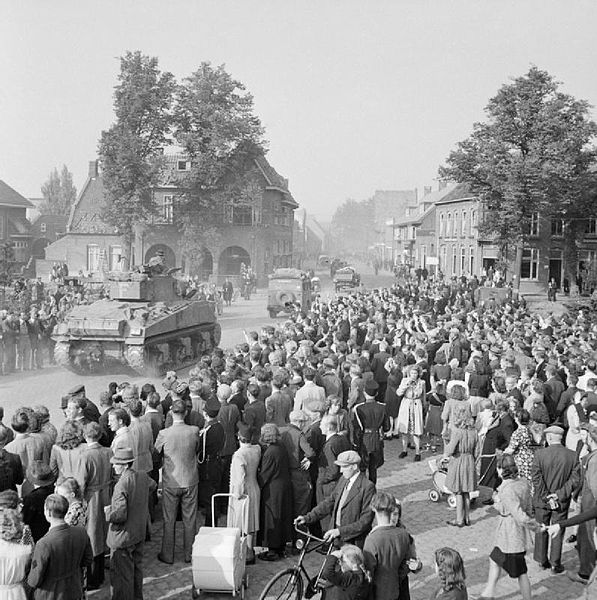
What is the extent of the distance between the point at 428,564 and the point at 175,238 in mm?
44044

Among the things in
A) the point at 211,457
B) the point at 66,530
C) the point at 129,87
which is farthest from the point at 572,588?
the point at 129,87

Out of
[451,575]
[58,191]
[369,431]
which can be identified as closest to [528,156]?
[369,431]

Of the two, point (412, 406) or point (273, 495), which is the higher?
point (412, 406)

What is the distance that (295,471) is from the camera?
8414 mm

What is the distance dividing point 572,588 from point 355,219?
139 metres

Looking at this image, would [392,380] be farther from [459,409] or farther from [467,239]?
[467,239]

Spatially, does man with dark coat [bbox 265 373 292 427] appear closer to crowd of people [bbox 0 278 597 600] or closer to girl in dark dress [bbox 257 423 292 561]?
crowd of people [bbox 0 278 597 600]

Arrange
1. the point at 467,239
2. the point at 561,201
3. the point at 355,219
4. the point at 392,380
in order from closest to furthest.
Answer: the point at 392,380 → the point at 561,201 → the point at 467,239 → the point at 355,219

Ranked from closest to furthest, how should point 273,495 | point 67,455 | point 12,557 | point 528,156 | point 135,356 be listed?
point 12,557 → point 67,455 → point 273,495 → point 135,356 → point 528,156

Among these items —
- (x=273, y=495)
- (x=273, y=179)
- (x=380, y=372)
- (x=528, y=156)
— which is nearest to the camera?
(x=273, y=495)

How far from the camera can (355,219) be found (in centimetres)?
14475

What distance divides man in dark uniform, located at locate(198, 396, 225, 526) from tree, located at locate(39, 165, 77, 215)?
3187 inches

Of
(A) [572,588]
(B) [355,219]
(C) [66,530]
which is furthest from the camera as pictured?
(B) [355,219]

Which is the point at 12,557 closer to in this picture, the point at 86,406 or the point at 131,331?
the point at 86,406
